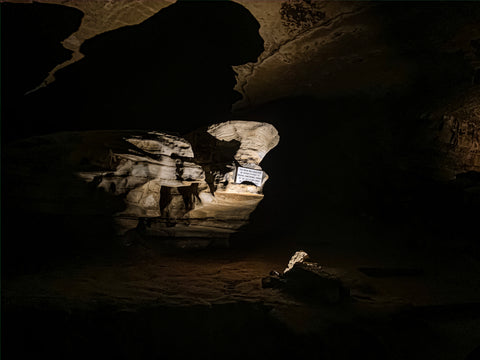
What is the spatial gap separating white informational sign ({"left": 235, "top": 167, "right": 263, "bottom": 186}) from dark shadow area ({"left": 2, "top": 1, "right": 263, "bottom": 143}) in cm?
283

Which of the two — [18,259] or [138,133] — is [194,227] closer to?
[138,133]

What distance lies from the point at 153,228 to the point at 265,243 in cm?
440

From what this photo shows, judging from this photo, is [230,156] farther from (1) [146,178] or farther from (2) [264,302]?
(2) [264,302]

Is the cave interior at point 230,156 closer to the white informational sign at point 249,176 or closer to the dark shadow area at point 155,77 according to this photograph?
the dark shadow area at point 155,77

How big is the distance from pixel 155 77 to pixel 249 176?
437 centimetres

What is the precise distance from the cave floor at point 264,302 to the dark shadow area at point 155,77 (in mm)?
4797

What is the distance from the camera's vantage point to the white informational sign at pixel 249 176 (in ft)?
24.2

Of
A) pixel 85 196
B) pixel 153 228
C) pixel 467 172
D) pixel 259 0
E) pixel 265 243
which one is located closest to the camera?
pixel 259 0

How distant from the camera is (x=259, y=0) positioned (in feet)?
16.2

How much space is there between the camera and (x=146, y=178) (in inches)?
269

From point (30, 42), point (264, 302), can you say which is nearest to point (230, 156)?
point (264, 302)

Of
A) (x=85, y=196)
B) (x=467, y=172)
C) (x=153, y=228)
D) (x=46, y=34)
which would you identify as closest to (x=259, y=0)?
(x=46, y=34)

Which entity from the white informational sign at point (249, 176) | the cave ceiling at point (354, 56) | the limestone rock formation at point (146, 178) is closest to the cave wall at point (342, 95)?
the cave ceiling at point (354, 56)

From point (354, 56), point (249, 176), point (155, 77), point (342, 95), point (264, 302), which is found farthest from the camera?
point (342, 95)
